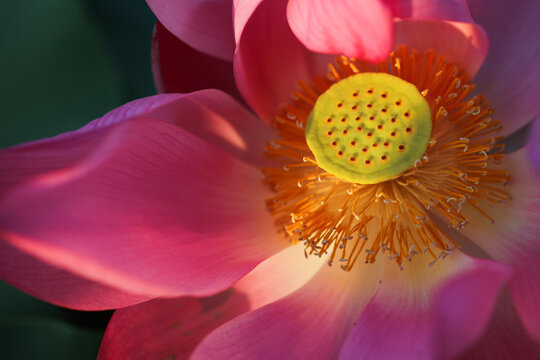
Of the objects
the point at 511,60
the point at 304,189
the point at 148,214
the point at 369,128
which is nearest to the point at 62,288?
the point at 148,214

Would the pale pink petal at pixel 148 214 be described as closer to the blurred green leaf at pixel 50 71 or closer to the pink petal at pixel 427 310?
the pink petal at pixel 427 310

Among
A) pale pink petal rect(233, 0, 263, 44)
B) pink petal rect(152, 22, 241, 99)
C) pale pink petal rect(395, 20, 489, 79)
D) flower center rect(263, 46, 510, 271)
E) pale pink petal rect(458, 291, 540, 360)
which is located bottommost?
pale pink petal rect(458, 291, 540, 360)

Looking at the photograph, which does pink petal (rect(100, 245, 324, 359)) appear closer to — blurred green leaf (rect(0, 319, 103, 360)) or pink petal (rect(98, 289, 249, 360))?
pink petal (rect(98, 289, 249, 360))

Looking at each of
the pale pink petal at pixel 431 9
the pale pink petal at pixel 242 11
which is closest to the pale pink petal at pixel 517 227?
the pale pink petal at pixel 431 9

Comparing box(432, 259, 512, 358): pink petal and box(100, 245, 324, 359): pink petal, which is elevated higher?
box(432, 259, 512, 358): pink petal

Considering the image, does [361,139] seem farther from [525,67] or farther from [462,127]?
[525,67]

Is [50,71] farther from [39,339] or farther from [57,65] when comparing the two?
[39,339]

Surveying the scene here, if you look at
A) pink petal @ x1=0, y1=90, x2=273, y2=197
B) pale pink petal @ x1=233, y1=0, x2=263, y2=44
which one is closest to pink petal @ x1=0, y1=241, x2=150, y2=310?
pink petal @ x1=0, y1=90, x2=273, y2=197
